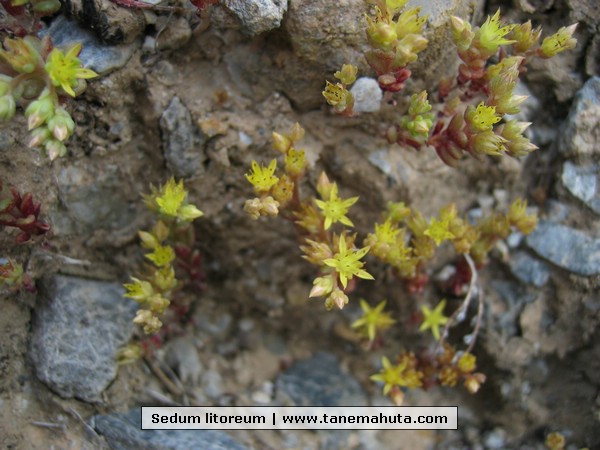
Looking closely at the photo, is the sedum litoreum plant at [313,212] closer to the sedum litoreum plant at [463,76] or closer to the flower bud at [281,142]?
the flower bud at [281,142]

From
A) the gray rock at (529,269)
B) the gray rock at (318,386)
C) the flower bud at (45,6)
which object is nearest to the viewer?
the flower bud at (45,6)

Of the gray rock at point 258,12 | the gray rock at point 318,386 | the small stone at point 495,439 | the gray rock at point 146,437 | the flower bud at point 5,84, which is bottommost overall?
the gray rock at point 318,386

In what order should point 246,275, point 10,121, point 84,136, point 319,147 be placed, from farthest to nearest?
1. point 246,275
2. point 319,147
3. point 84,136
4. point 10,121

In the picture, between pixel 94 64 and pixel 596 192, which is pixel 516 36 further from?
pixel 94 64

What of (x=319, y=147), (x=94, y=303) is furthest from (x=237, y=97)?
(x=94, y=303)

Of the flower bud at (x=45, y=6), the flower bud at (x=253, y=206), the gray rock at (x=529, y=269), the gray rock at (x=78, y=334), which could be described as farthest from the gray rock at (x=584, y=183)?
the flower bud at (x=45, y=6)

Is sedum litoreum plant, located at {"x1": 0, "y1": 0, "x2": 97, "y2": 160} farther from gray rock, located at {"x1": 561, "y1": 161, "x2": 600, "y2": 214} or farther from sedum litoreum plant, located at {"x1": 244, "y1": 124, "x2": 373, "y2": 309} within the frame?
gray rock, located at {"x1": 561, "y1": 161, "x2": 600, "y2": 214}
